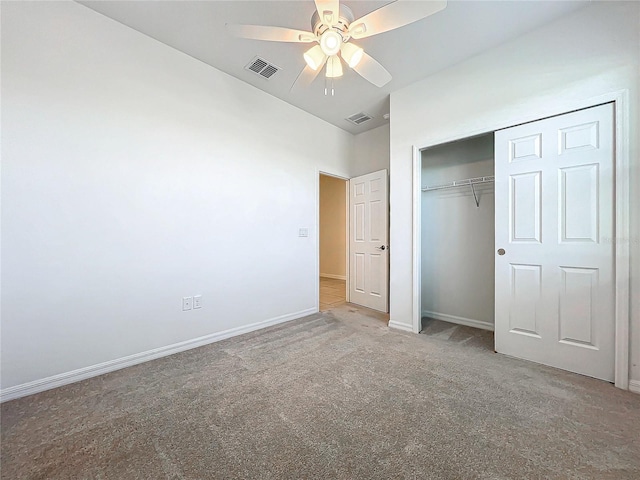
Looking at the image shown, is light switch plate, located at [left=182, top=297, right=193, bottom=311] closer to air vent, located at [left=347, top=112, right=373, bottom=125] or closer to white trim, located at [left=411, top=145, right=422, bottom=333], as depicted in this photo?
white trim, located at [left=411, top=145, right=422, bottom=333]

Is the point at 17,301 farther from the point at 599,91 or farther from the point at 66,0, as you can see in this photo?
the point at 599,91

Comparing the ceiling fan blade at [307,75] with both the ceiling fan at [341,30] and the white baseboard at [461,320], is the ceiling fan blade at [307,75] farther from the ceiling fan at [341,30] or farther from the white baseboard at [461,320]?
the white baseboard at [461,320]

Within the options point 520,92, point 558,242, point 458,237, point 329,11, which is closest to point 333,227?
point 458,237

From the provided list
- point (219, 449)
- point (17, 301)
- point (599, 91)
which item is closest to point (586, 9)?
point (599, 91)

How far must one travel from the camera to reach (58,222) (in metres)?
1.83

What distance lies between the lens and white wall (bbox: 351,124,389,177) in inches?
153

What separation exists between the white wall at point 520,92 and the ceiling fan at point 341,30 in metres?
1.12

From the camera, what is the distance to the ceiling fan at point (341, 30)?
1.45 metres

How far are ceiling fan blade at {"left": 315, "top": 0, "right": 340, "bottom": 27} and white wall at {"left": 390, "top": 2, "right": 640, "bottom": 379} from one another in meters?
1.62

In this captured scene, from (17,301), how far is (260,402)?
1779 millimetres

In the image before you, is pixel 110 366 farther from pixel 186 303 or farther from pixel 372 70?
pixel 372 70

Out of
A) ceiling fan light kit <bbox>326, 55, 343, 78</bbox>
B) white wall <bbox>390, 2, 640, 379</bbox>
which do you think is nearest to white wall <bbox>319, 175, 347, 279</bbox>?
white wall <bbox>390, 2, 640, 379</bbox>

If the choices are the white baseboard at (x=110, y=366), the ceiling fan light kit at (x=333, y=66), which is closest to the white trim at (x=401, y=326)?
the white baseboard at (x=110, y=366)

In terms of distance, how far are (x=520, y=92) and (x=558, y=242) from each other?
134 cm
